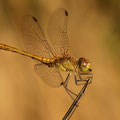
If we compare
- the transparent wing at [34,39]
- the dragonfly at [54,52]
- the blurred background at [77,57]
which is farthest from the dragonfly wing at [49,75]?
the blurred background at [77,57]

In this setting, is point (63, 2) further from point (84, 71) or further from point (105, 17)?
point (84, 71)

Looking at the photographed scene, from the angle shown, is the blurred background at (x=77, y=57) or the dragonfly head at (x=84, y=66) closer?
the dragonfly head at (x=84, y=66)

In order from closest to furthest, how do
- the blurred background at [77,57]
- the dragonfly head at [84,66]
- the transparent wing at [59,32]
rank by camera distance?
the dragonfly head at [84,66] < the transparent wing at [59,32] < the blurred background at [77,57]

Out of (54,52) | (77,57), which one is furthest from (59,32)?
(77,57)

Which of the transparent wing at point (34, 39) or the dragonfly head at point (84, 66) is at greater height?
the transparent wing at point (34, 39)

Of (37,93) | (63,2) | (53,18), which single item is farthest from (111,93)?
(53,18)

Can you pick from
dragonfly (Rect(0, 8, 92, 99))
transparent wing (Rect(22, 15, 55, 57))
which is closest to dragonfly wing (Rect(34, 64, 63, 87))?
dragonfly (Rect(0, 8, 92, 99))

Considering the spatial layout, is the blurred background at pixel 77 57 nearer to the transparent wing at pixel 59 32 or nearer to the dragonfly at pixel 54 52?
the dragonfly at pixel 54 52
